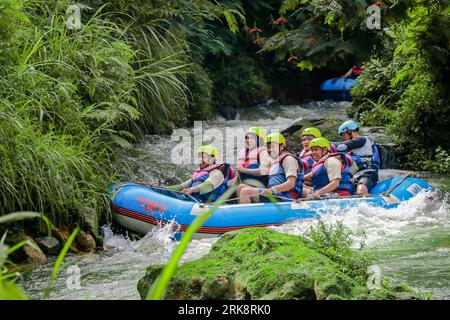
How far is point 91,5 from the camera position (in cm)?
1086

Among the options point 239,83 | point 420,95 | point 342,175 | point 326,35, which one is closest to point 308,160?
point 342,175

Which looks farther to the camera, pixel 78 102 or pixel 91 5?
pixel 91 5

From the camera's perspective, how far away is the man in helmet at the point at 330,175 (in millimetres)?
9070

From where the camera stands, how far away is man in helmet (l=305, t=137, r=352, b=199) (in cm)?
907

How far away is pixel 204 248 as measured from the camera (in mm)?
7727

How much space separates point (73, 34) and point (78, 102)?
1.08 meters

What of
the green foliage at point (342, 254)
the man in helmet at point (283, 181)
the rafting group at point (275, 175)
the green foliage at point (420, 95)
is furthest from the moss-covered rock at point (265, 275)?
the green foliage at point (420, 95)

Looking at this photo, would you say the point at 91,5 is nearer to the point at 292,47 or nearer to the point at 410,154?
the point at 292,47

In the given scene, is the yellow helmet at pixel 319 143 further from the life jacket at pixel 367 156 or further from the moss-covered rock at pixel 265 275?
the moss-covered rock at pixel 265 275

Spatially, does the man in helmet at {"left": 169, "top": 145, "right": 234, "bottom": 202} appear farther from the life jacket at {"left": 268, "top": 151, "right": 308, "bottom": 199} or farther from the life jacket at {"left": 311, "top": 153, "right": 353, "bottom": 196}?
the life jacket at {"left": 311, "top": 153, "right": 353, "bottom": 196}

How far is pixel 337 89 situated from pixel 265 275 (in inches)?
617

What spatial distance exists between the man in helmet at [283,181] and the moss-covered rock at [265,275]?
3.77m

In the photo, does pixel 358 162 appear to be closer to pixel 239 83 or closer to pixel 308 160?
pixel 308 160
